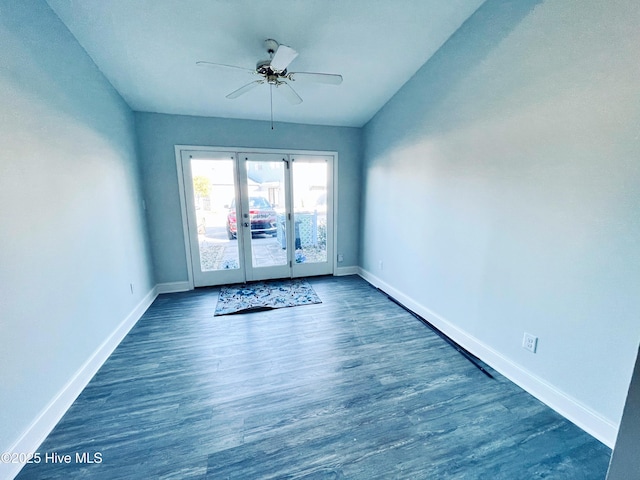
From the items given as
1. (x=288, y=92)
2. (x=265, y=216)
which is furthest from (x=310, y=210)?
(x=288, y=92)

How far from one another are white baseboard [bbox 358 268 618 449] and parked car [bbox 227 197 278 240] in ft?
7.92

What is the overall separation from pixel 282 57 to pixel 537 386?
296 cm

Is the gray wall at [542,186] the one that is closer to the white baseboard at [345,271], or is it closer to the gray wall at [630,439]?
the gray wall at [630,439]

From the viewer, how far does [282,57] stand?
6.05 ft

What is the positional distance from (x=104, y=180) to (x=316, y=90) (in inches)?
93.0

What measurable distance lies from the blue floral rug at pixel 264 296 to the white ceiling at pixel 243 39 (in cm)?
247

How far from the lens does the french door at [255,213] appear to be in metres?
3.55

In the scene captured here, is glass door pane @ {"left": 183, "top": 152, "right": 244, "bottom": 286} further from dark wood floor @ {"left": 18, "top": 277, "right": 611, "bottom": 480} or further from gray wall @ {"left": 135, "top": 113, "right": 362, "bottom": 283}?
dark wood floor @ {"left": 18, "top": 277, "right": 611, "bottom": 480}

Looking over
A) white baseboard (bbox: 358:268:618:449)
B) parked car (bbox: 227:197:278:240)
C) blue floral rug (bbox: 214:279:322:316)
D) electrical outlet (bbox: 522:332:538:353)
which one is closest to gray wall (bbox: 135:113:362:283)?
parked car (bbox: 227:197:278:240)

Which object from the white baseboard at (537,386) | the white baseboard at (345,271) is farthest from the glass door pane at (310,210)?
the white baseboard at (537,386)

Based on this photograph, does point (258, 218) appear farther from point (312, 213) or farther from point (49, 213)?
point (49, 213)

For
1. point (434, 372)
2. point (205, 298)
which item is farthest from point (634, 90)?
point (205, 298)

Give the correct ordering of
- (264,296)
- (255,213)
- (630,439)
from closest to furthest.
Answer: (630,439) < (264,296) < (255,213)

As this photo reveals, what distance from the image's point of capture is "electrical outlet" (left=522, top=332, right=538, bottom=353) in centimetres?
179
